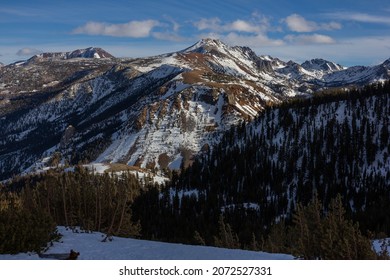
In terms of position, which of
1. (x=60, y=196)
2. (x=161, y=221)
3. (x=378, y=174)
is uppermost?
(x=60, y=196)

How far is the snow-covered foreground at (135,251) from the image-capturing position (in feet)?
65.4

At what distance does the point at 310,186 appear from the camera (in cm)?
19962

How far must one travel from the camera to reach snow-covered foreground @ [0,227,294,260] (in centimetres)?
1994

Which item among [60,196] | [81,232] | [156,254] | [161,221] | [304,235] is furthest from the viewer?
[161,221]

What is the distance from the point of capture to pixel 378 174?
7667 inches

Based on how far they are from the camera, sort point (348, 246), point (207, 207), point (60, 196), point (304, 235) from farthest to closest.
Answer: point (207, 207), point (60, 196), point (304, 235), point (348, 246)

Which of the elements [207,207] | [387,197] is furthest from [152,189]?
[387,197]

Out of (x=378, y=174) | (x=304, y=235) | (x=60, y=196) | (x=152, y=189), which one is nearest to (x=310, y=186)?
(x=378, y=174)

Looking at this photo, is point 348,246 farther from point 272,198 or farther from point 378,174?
point 378,174

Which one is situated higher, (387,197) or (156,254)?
(156,254)

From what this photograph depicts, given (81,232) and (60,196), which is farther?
(60,196)

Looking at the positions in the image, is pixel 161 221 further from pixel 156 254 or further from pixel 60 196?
pixel 156 254

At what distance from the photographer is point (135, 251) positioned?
2247 cm
